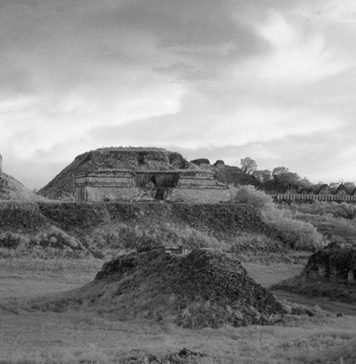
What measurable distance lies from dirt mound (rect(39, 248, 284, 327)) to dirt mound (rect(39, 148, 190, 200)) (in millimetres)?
29953

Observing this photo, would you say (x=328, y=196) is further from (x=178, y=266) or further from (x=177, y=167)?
(x=178, y=266)

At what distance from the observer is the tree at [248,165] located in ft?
262

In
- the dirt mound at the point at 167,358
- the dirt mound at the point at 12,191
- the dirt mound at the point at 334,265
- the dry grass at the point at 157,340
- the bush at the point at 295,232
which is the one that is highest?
the dirt mound at the point at 12,191

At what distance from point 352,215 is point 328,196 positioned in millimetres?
18027

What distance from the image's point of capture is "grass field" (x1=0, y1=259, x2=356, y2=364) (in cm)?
902

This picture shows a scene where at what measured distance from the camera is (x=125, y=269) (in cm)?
1730

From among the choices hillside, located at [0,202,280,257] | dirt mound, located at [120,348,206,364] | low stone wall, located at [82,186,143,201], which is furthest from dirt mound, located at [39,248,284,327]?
low stone wall, located at [82,186,143,201]

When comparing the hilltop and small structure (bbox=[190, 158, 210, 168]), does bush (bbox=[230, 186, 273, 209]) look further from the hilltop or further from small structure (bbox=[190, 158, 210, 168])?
small structure (bbox=[190, 158, 210, 168])

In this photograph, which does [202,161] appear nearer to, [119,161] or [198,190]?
[119,161]

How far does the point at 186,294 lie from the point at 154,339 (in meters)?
2.87

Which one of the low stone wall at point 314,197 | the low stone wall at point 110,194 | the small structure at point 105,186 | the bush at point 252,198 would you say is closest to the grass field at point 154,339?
the low stone wall at point 110,194

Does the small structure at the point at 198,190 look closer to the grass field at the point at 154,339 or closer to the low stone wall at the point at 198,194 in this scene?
the low stone wall at the point at 198,194

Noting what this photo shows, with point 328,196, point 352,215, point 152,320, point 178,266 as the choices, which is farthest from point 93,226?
point 328,196

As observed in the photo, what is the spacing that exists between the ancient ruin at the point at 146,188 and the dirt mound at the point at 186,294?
2031 centimetres
